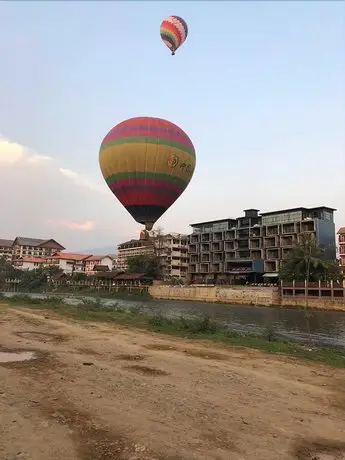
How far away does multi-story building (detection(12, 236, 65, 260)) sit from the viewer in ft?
487

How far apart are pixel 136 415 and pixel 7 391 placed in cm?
284

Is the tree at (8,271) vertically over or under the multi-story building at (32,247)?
under

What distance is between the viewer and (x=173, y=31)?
108 feet

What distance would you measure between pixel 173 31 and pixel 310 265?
1569 inches

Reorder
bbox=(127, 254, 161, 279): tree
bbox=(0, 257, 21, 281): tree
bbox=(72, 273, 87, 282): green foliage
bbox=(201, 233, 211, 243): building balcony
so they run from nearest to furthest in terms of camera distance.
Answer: bbox=(201, 233, 211, 243): building balcony
bbox=(127, 254, 161, 279): tree
bbox=(72, 273, 87, 282): green foliage
bbox=(0, 257, 21, 281): tree

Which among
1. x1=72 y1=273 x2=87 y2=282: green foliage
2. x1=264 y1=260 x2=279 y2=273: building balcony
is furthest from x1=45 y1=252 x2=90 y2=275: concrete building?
x1=264 y1=260 x2=279 y2=273: building balcony

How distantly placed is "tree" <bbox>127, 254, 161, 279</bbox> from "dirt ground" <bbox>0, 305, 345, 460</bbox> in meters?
78.3

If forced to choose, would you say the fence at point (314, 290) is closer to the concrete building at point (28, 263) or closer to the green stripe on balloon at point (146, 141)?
the green stripe on balloon at point (146, 141)

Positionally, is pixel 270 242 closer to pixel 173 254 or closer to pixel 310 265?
pixel 310 265

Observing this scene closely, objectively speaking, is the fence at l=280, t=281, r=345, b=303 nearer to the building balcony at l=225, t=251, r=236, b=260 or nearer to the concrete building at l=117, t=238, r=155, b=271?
the building balcony at l=225, t=251, r=236, b=260

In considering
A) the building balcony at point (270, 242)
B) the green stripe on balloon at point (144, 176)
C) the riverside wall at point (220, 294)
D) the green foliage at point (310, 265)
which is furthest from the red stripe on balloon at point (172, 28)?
the building balcony at point (270, 242)

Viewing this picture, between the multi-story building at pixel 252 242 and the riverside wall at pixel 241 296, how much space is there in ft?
24.3

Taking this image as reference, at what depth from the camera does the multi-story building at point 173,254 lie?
99625 millimetres

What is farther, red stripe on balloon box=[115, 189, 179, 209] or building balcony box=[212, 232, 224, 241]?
building balcony box=[212, 232, 224, 241]
